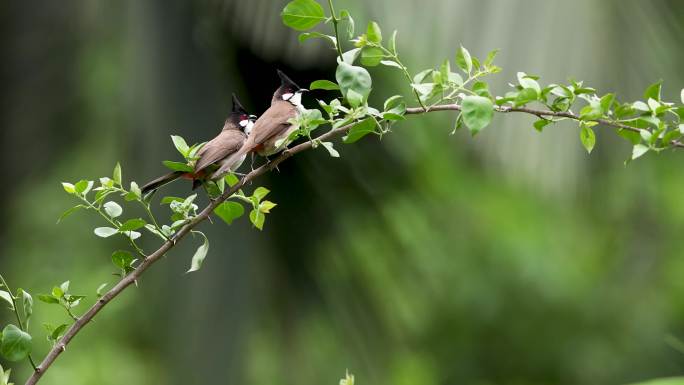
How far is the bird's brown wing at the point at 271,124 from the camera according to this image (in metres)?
1.92

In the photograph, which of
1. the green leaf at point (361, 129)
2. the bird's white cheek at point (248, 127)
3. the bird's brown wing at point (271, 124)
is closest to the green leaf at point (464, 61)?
the green leaf at point (361, 129)

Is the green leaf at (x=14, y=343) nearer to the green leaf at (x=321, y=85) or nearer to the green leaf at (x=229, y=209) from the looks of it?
the green leaf at (x=229, y=209)

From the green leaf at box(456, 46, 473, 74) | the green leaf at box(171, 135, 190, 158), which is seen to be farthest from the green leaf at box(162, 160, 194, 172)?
the green leaf at box(456, 46, 473, 74)

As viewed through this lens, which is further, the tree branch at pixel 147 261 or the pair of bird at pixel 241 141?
the pair of bird at pixel 241 141

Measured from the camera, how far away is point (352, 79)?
147 cm

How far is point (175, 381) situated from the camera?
5.02 meters

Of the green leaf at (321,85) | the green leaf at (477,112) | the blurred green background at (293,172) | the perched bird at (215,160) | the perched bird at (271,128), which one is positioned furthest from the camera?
the blurred green background at (293,172)

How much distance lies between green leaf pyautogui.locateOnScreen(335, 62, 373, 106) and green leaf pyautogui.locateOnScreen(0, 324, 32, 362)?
0.60m

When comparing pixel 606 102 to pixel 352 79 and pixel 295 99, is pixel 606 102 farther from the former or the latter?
pixel 295 99

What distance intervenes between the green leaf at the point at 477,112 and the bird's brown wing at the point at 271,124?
595 millimetres

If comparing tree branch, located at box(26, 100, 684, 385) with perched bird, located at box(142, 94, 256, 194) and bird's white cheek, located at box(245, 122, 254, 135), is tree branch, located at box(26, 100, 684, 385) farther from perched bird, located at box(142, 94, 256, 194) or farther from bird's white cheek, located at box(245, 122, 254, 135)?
bird's white cheek, located at box(245, 122, 254, 135)

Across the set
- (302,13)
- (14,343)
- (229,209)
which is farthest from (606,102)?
(14,343)

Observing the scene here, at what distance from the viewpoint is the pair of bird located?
1.79m

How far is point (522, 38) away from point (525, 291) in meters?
5.82
